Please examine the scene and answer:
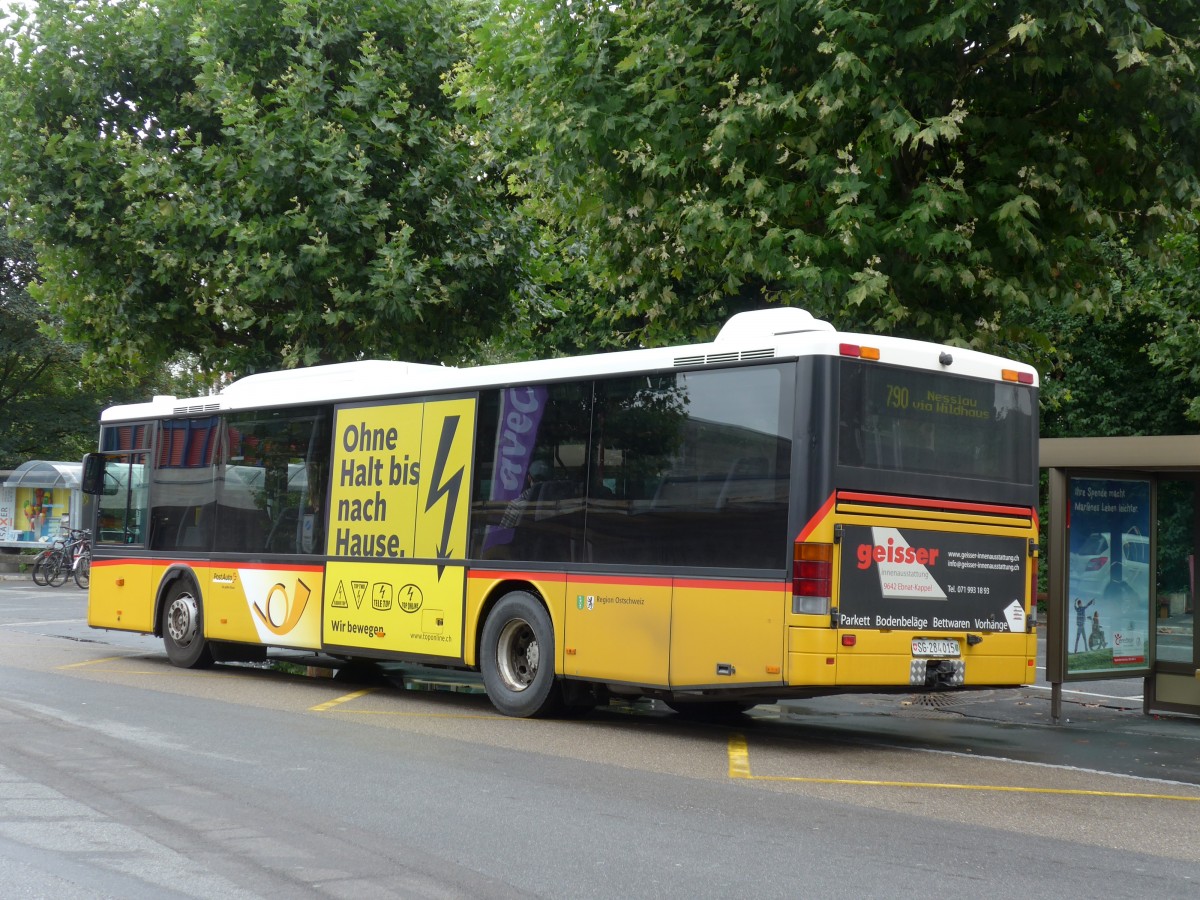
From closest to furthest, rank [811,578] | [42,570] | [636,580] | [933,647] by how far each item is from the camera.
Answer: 1. [811,578]
2. [933,647]
3. [636,580]
4. [42,570]

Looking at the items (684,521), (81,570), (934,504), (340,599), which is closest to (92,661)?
(340,599)

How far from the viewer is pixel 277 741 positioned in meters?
10.1

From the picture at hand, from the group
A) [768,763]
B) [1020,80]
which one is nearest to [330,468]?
[768,763]

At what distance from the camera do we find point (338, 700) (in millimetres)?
13398

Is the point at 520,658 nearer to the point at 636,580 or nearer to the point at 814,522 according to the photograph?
the point at 636,580

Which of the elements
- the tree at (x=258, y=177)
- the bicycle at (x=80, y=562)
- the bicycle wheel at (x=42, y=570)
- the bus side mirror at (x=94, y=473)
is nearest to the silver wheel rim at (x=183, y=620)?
the bus side mirror at (x=94, y=473)

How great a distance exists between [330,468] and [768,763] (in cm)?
624

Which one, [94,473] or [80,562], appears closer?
[94,473]

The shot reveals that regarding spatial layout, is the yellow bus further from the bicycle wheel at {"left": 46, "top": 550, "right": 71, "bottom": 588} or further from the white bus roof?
the bicycle wheel at {"left": 46, "top": 550, "right": 71, "bottom": 588}

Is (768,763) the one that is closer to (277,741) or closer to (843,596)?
(843,596)

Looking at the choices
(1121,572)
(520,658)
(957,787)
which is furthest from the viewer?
(1121,572)

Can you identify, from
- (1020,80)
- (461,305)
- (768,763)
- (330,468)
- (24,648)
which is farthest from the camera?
(461,305)

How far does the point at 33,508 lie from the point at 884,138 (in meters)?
33.3

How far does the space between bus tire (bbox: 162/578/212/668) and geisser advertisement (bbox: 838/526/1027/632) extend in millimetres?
8453
